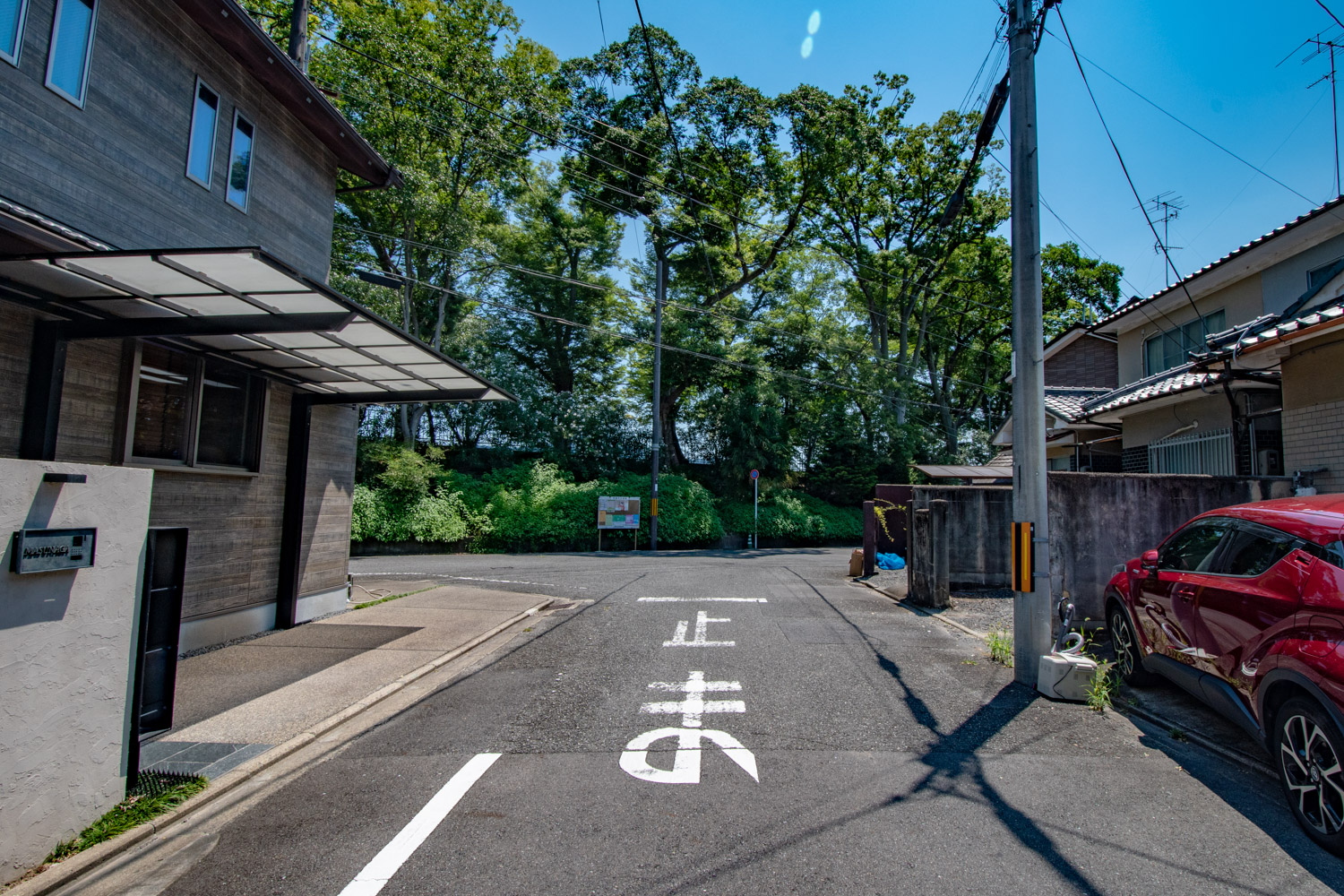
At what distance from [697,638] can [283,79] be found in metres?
8.61

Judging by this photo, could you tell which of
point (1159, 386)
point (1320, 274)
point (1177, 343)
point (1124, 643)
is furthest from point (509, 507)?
point (1320, 274)

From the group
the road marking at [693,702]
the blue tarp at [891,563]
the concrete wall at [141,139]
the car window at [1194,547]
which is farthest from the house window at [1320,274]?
the concrete wall at [141,139]

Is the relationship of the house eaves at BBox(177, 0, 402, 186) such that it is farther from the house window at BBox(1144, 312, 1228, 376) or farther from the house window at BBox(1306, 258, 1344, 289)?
the house window at BBox(1144, 312, 1228, 376)

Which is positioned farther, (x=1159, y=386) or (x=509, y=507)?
(x=509, y=507)

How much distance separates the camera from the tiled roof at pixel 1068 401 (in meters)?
13.1

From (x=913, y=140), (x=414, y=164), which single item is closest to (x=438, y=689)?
(x=414, y=164)

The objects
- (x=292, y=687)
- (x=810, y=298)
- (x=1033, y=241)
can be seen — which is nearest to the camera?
(x=292, y=687)

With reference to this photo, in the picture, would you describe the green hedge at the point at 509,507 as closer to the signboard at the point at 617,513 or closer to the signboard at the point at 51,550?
the signboard at the point at 617,513

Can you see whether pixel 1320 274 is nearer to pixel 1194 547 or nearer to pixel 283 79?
pixel 1194 547

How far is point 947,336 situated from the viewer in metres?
35.5

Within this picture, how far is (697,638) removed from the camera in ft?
26.4

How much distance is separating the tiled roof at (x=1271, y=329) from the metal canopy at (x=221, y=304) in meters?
9.21

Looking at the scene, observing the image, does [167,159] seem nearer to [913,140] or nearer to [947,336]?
[913,140]

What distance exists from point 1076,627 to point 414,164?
71.4 feet
